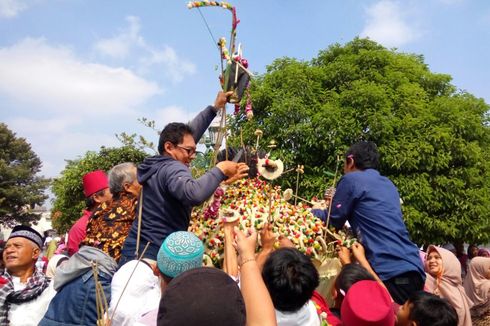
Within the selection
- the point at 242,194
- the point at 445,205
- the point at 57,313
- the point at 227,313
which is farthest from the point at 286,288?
the point at 445,205

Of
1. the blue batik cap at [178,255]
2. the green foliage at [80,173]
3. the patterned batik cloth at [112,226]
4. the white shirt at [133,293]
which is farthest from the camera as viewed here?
the green foliage at [80,173]

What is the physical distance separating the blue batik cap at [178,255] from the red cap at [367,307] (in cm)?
81

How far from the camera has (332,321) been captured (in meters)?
2.73

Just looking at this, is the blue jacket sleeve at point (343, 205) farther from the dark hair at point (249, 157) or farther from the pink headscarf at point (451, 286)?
the pink headscarf at point (451, 286)

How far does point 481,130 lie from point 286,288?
1245cm

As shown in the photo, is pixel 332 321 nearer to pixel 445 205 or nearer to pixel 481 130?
pixel 445 205

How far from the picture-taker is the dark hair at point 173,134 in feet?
9.71

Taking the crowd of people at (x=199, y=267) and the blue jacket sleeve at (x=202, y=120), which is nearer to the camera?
the crowd of people at (x=199, y=267)

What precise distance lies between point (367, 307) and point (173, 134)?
1.52m

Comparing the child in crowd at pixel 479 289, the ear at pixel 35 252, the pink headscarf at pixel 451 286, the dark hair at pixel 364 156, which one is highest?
the dark hair at pixel 364 156

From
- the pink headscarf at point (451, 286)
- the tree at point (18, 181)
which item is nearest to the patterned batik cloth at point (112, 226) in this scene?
the pink headscarf at point (451, 286)

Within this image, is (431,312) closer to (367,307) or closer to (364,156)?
(367,307)

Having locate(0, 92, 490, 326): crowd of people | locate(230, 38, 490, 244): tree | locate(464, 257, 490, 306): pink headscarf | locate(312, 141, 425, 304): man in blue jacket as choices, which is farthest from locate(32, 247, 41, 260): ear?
locate(230, 38, 490, 244): tree

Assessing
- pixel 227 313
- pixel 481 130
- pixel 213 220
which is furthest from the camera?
pixel 481 130
